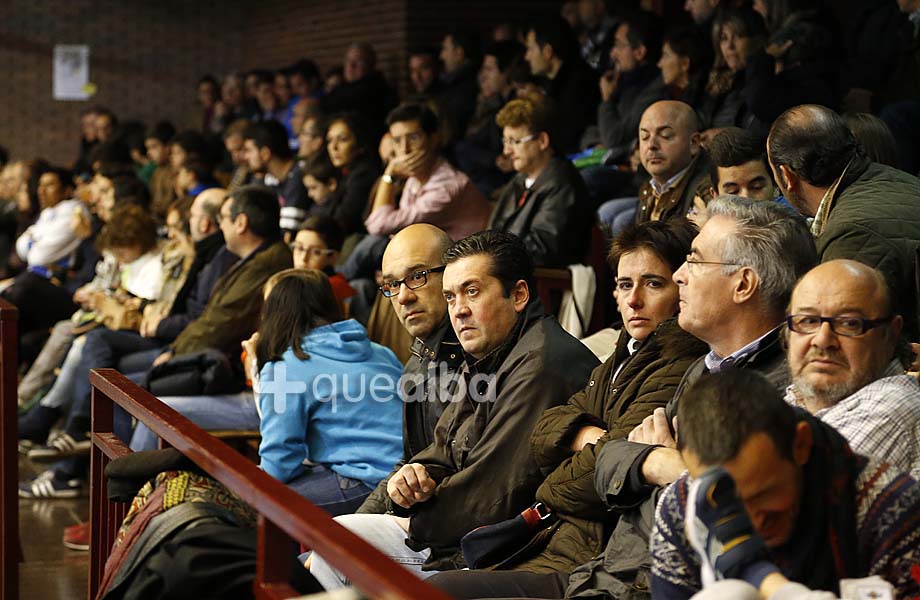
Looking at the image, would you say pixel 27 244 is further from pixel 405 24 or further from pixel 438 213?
pixel 438 213

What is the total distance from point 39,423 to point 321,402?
10.8 feet

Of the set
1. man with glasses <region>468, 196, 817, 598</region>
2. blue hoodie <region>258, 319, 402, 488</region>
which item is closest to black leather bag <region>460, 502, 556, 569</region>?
man with glasses <region>468, 196, 817, 598</region>

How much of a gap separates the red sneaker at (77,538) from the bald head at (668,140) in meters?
2.85

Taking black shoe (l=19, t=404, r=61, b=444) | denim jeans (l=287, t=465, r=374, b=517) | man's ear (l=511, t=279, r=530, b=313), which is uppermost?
man's ear (l=511, t=279, r=530, b=313)

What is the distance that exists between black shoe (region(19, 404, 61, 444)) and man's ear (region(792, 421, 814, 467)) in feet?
18.4

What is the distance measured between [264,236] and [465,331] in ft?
8.75

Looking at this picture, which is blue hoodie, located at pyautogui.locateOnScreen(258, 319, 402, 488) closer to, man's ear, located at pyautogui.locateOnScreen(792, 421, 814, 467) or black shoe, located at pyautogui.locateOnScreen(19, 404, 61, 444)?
man's ear, located at pyautogui.locateOnScreen(792, 421, 814, 467)

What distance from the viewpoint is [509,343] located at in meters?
3.33

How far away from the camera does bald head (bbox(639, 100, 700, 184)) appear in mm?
4891

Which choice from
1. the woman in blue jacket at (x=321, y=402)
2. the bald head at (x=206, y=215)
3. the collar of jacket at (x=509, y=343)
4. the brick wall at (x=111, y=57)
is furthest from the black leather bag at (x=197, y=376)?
the brick wall at (x=111, y=57)

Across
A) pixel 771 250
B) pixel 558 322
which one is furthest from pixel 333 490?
pixel 771 250

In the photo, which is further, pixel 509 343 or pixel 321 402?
pixel 321 402

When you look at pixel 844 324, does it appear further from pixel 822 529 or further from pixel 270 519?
pixel 270 519

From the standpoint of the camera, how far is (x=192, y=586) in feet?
7.32
